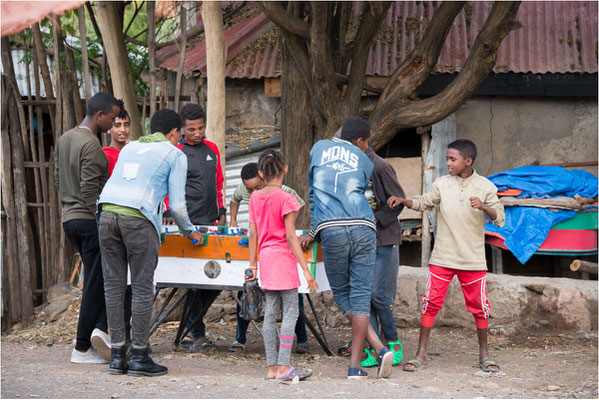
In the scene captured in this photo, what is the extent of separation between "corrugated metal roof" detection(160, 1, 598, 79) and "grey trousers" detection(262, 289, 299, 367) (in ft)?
17.1

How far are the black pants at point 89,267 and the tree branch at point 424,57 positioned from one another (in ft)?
12.1

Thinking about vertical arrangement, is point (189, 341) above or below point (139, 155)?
below

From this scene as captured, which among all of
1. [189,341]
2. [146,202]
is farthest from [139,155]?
[189,341]

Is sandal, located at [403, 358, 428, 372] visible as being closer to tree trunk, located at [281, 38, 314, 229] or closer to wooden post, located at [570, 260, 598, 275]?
tree trunk, located at [281, 38, 314, 229]

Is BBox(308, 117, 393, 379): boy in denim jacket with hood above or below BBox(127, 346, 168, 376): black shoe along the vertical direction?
above

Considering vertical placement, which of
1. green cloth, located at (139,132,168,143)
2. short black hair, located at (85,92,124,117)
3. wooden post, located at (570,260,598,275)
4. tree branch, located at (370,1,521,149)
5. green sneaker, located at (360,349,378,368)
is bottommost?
green sneaker, located at (360,349,378,368)

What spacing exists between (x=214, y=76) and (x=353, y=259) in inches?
124

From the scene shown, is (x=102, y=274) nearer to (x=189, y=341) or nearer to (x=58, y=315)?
(x=189, y=341)

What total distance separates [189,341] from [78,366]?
52.0 inches

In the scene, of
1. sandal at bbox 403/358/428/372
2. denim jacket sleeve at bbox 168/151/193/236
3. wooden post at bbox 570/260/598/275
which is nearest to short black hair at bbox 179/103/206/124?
denim jacket sleeve at bbox 168/151/193/236

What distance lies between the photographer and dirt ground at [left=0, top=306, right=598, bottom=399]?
14.1 feet

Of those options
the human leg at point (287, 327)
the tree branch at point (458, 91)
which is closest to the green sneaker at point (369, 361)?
the human leg at point (287, 327)

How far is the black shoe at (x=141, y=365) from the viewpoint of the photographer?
4.73 m

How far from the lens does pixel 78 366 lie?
5.19 metres
